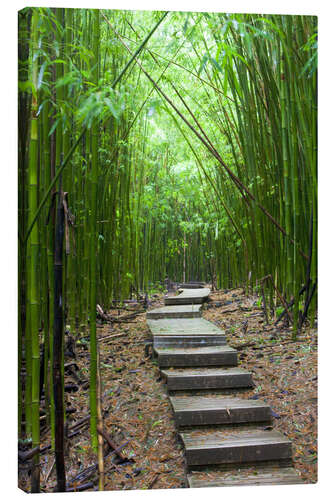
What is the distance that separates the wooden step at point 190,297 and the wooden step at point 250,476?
3.02 ft

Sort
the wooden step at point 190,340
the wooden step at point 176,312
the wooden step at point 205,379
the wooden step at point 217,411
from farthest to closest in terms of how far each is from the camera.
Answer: the wooden step at point 176,312
the wooden step at point 190,340
the wooden step at point 205,379
the wooden step at point 217,411

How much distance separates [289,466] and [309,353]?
1.87 feet

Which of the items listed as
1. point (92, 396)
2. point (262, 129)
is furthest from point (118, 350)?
point (262, 129)

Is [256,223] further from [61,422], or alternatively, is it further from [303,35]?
[61,422]

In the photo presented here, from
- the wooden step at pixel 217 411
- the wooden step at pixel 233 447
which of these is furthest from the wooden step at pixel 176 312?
the wooden step at pixel 233 447

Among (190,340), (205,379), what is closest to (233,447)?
(205,379)

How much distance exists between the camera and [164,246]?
2.39 metres

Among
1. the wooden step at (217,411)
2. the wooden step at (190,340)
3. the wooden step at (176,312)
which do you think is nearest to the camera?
the wooden step at (217,411)

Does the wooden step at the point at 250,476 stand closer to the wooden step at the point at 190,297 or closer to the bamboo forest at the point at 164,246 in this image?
the bamboo forest at the point at 164,246

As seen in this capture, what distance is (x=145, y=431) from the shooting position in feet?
6.17

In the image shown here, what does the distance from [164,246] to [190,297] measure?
362 mm

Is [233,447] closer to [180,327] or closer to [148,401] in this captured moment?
[148,401]

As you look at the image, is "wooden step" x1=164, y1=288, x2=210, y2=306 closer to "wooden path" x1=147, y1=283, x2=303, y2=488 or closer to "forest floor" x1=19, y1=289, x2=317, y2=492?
"wooden path" x1=147, y1=283, x2=303, y2=488

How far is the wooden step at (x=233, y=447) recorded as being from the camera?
1.80 m
